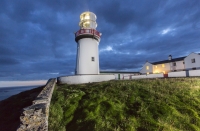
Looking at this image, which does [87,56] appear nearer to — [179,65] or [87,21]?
[87,21]

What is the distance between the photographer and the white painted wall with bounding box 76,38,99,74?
17.1 meters

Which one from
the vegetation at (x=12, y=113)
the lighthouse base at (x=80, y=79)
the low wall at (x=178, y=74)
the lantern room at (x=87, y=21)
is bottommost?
the vegetation at (x=12, y=113)

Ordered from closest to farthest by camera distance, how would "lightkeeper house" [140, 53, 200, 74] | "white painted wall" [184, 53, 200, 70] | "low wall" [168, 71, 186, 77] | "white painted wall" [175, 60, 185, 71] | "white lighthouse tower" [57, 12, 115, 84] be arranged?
"white lighthouse tower" [57, 12, 115, 84] < "low wall" [168, 71, 186, 77] < "white painted wall" [184, 53, 200, 70] < "lightkeeper house" [140, 53, 200, 74] < "white painted wall" [175, 60, 185, 71]

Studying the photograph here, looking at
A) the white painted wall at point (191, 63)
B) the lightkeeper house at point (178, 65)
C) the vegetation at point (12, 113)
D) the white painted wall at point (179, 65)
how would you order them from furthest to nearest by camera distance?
the white painted wall at point (179, 65)
the lightkeeper house at point (178, 65)
the white painted wall at point (191, 63)
the vegetation at point (12, 113)

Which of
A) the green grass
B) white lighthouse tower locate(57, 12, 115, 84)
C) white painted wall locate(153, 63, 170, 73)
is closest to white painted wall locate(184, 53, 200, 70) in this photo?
white painted wall locate(153, 63, 170, 73)

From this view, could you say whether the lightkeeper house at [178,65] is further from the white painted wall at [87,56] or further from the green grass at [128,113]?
the green grass at [128,113]

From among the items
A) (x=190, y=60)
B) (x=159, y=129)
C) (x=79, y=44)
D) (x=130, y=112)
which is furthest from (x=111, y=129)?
(x=190, y=60)

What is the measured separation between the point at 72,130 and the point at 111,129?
185cm

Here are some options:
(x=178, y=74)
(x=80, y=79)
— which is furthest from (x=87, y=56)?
(x=178, y=74)

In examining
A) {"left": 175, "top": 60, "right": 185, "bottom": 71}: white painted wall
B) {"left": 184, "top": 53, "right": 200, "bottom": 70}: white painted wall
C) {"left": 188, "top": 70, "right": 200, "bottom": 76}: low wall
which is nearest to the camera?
{"left": 188, "top": 70, "right": 200, "bottom": 76}: low wall

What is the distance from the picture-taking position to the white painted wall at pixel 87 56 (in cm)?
1709

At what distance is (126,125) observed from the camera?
Answer: 4.93 metres

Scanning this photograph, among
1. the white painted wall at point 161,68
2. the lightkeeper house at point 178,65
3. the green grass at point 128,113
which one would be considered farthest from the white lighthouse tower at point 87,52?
the white painted wall at point 161,68

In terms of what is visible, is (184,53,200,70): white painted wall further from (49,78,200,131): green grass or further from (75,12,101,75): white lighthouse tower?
(75,12,101,75): white lighthouse tower
